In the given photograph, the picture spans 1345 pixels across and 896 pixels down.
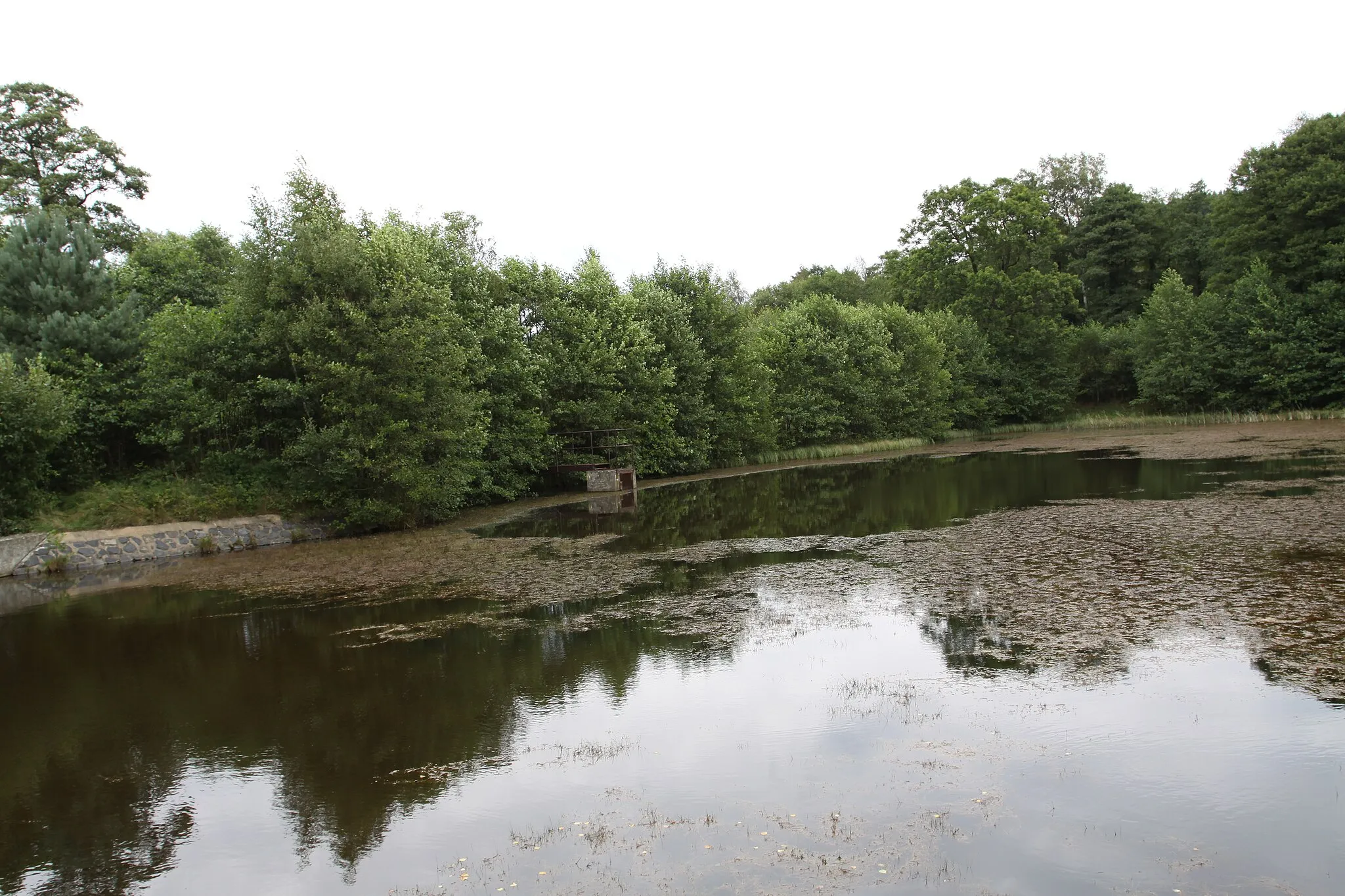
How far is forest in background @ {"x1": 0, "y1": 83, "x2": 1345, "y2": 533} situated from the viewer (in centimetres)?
2203

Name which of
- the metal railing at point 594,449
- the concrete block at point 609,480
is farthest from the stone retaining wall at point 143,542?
the metal railing at point 594,449

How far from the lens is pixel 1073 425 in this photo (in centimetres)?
5581

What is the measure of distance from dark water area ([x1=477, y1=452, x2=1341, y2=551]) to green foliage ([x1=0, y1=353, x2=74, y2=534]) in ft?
32.9

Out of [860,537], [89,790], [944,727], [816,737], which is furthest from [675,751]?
[860,537]

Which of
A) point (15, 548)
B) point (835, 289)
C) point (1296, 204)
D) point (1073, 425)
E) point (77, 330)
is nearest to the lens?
point (15, 548)

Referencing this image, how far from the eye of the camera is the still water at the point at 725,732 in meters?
5.36

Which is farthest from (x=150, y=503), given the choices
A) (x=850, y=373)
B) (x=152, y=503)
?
(x=850, y=373)

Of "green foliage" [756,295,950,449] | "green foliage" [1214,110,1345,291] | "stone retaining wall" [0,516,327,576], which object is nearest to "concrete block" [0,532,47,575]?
"stone retaining wall" [0,516,327,576]

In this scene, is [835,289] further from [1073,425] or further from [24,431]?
[24,431]

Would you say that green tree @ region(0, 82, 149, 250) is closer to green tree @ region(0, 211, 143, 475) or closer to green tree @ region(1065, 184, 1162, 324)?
green tree @ region(0, 211, 143, 475)

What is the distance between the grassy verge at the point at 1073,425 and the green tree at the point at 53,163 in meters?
31.0

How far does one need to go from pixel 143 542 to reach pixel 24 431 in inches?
137

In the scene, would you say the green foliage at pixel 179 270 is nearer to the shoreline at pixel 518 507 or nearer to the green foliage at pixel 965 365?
the shoreline at pixel 518 507

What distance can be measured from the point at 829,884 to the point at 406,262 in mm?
21872
